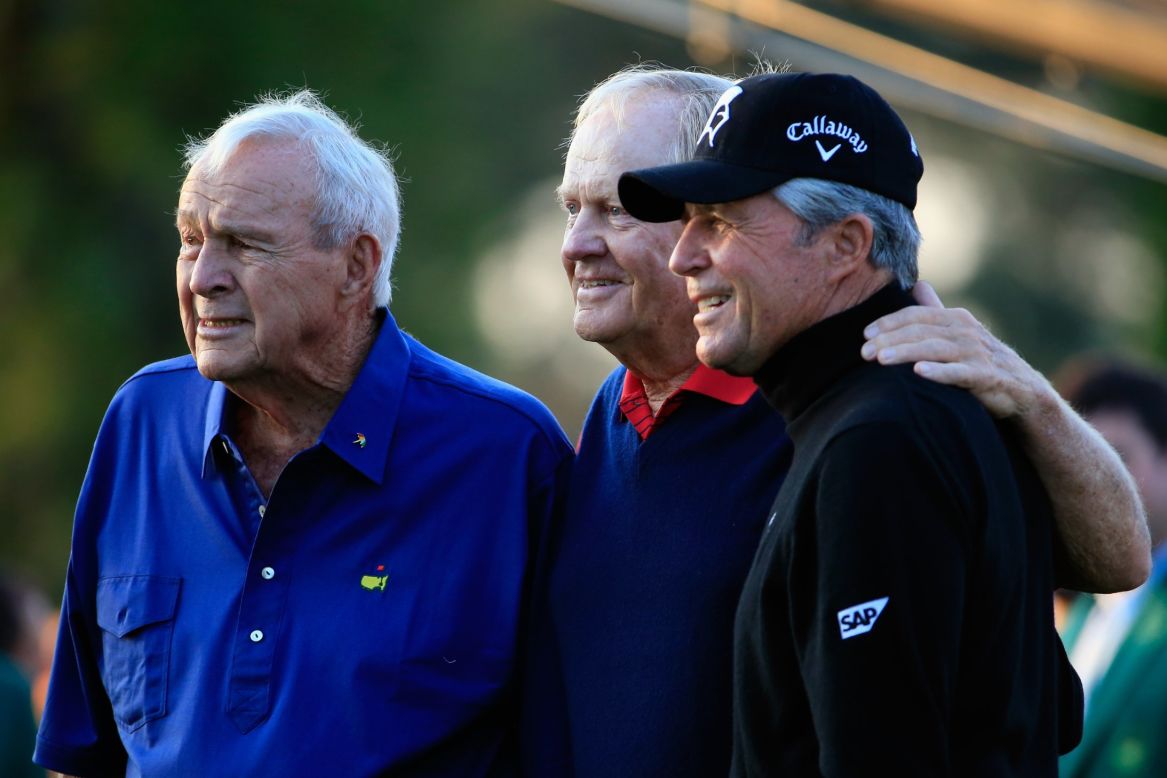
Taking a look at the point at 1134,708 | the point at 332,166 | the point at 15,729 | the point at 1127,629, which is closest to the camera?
the point at 332,166

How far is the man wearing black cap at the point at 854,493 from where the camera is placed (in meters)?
2.30

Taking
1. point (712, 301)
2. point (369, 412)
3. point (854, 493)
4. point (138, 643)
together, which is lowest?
point (138, 643)

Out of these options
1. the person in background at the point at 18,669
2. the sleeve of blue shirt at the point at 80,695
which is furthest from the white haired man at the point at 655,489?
the person in background at the point at 18,669

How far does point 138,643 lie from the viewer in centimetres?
346

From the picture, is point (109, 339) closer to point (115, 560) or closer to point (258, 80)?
point (258, 80)

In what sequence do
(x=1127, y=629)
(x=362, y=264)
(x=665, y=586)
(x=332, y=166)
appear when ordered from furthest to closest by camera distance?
(x=1127, y=629)
(x=362, y=264)
(x=332, y=166)
(x=665, y=586)

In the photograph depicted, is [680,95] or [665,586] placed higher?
[680,95]

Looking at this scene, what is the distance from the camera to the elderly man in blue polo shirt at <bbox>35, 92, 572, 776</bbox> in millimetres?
3279

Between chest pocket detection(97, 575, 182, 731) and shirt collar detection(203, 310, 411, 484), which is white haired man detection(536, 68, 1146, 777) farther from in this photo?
chest pocket detection(97, 575, 182, 731)

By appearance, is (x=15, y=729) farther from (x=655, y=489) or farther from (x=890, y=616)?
(x=890, y=616)

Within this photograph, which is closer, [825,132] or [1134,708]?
[825,132]

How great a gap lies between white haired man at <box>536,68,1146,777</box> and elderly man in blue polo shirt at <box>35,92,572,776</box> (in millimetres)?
198

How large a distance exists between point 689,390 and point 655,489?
0.21 metres

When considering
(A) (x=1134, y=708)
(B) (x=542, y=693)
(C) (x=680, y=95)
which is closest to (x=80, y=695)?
(B) (x=542, y=693)
